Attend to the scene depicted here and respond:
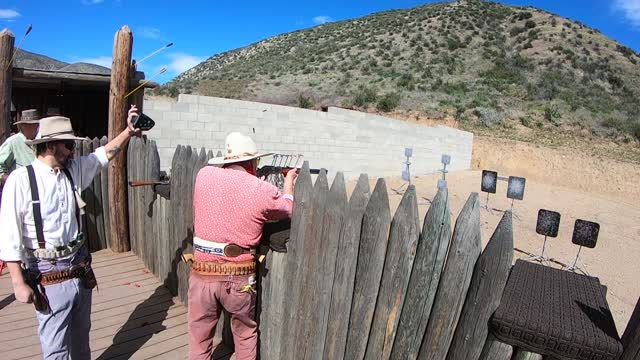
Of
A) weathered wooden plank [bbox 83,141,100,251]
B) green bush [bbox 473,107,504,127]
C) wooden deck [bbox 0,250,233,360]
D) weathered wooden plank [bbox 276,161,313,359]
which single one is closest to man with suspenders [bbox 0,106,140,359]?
wooden deck [bbox 0,250,233,360]

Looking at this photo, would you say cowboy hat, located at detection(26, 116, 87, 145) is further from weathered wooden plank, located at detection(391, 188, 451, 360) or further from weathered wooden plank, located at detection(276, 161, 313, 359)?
weathered wooden plank, located at detection(391, 188, 451, 360)

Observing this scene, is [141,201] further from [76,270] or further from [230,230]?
[230,230]

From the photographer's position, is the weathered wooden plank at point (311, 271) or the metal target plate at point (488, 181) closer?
the weathered wooden plank at point (311, 271)

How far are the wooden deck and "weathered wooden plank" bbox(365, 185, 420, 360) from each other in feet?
5.36

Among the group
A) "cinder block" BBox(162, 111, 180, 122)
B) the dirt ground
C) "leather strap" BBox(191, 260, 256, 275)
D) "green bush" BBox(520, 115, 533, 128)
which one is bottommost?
the dirt ground

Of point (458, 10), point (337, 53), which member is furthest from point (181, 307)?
point (458, 10)

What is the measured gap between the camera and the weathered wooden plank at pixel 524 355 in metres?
1.84

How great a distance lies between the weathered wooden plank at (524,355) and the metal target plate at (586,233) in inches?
222

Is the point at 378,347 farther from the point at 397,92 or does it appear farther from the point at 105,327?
the point at 397,92

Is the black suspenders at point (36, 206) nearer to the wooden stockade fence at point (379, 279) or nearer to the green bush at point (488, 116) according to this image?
the wooden stockade fence at point (379, 279)

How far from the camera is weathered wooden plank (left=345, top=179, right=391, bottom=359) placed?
7.62 ft

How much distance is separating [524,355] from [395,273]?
0.72m

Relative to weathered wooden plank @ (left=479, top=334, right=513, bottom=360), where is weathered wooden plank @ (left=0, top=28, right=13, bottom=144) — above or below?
above

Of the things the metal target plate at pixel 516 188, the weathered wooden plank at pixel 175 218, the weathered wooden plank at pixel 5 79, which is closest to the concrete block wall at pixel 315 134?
the weathered wooden plank at pixel 5 79
